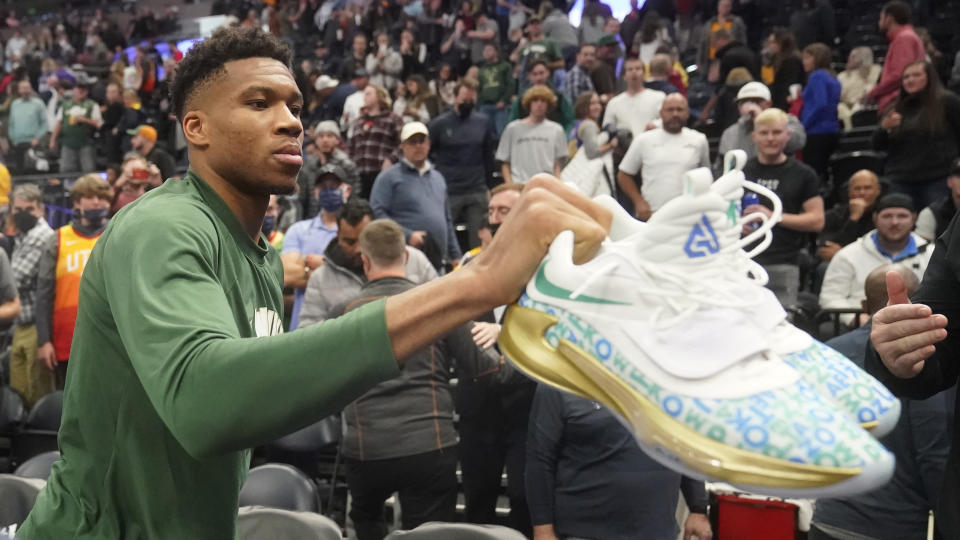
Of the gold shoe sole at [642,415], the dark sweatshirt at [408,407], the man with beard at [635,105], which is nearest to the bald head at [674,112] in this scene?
the man with beard at [635,105]

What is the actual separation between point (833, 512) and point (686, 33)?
9.47m

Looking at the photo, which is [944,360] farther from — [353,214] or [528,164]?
[528,164]

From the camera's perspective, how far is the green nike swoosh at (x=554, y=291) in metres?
1.36

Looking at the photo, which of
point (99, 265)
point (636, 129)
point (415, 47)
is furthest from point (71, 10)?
point (99, 265)

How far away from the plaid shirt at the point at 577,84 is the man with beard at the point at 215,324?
885cm

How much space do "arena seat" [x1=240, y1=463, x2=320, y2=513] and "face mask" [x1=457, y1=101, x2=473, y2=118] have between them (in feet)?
17.6

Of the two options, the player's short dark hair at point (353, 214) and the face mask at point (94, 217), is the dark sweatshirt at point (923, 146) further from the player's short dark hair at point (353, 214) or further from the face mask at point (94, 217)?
the face mask at point (94, 217)

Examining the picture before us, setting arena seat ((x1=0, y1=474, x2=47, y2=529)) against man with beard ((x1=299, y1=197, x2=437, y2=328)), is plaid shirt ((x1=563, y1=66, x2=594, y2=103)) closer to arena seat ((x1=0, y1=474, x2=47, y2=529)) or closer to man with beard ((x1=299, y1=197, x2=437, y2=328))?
man with beard ((x1=299, y1=197, x2=437, y2=328))

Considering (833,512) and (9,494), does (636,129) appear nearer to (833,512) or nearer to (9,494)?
(833,512)

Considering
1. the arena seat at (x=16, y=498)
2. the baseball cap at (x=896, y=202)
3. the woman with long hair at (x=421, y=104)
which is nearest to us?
the arena seat at (x=16, y=498)

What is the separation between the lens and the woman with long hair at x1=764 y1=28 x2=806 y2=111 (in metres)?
9.78

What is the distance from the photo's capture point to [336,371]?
1292 millimetres

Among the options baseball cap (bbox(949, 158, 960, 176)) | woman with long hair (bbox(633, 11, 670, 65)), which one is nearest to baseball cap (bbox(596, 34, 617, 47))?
woman with long hair (bbox(633, 11, 670, 65))

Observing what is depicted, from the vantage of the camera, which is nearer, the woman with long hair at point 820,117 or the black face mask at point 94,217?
the black face mask at point 94,217
